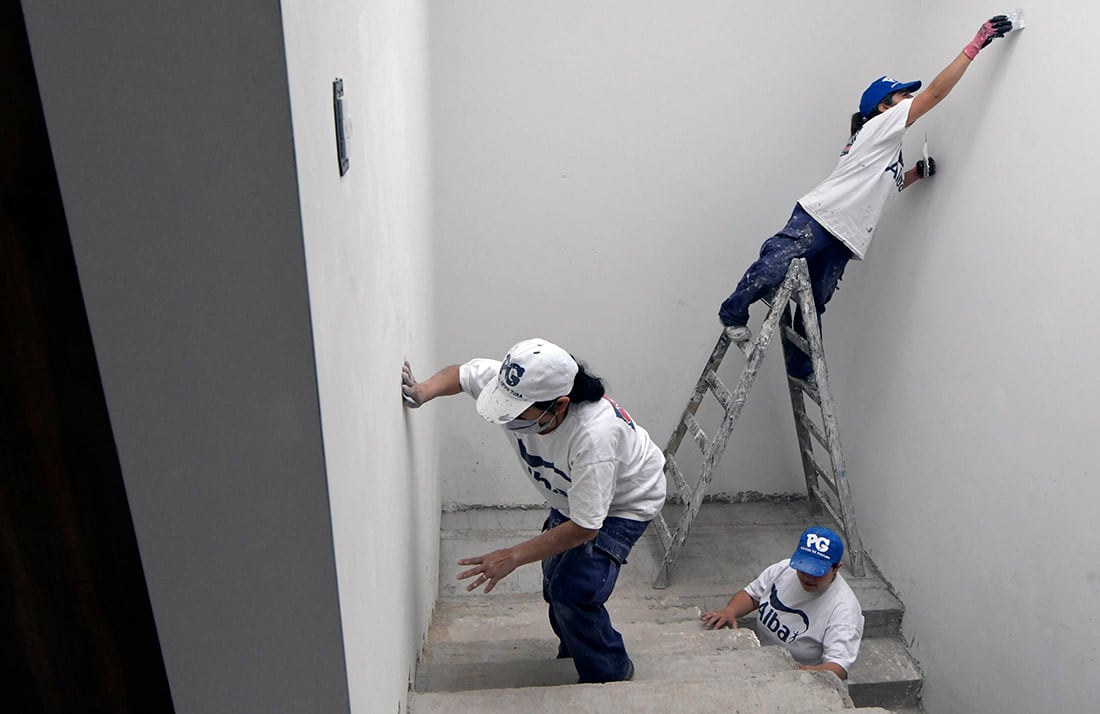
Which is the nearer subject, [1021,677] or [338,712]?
[338,712]

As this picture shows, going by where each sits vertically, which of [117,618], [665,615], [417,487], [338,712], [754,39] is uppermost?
[754,39]

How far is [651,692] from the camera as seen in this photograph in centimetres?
191

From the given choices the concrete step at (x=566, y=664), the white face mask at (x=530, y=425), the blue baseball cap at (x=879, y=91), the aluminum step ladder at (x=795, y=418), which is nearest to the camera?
the white face mask at (x=530, y=425)

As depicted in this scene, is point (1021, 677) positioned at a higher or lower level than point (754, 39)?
lower

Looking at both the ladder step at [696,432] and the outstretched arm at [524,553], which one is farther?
the ladder step at [696,432]

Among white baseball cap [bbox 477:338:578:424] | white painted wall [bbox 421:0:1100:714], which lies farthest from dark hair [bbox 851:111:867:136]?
white baseball cap [bbox 477:338:578:424]

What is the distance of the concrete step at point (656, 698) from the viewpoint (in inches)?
70.7

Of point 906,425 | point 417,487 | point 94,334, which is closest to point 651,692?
point 417,487

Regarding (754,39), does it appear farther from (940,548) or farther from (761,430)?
(940,548)

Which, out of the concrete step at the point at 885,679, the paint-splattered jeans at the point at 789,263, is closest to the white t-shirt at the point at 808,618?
the concrete step at the point at 885,679

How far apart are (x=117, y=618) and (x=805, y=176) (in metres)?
3.29

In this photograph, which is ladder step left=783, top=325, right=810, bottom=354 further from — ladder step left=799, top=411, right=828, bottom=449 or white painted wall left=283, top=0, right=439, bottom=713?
white painted wall left=283, top=0, right=439, bottom=713

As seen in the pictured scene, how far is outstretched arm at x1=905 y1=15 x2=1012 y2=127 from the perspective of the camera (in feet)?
8.93

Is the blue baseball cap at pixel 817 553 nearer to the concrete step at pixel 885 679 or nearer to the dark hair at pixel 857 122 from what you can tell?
the concrete step at pixel 885 679
